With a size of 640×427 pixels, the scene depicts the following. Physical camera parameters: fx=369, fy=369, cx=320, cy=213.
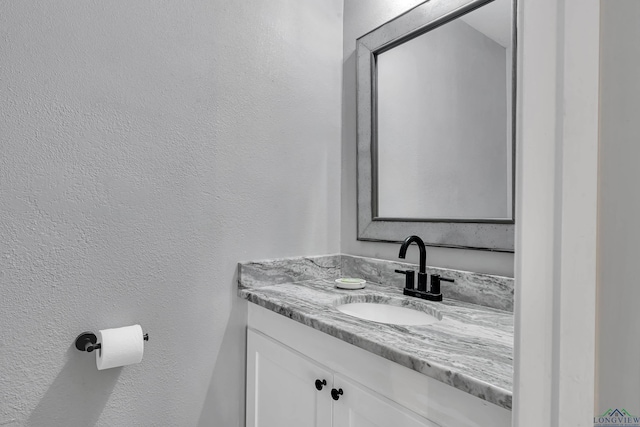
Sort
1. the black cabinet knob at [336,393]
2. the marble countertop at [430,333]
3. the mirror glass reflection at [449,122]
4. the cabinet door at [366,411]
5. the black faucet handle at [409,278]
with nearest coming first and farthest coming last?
the marble countertop at [430,333] < the cabinet door at [366,411] < the black cabinet knob at [336,393] < the mirror glass reflection at [449,122] < the black faucet handle at [409,278]

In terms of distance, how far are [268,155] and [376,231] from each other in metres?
0.54

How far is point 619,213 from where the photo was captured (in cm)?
35

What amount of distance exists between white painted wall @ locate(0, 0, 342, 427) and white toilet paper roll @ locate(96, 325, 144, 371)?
0.24 ft

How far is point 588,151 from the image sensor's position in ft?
1.18

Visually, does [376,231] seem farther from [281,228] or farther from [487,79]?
[487,79]

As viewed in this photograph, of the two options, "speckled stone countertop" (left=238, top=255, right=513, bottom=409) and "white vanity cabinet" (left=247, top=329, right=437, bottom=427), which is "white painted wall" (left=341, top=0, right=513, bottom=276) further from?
"white vanity cabinet" (left=247, top=329, right=437, bottom=427)

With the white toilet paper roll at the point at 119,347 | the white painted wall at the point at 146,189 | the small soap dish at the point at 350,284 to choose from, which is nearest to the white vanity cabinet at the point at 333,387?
the white painted wall at the point at 146,189

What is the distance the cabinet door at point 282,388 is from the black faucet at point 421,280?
17.1 inches

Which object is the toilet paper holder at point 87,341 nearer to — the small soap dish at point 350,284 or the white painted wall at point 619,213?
the small soap dish at point 350,284

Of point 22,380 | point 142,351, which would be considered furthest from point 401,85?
point 22,380

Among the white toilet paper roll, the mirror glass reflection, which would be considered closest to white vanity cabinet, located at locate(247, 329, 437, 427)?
the white toilet paper roll

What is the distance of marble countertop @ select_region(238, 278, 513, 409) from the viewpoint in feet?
2.19

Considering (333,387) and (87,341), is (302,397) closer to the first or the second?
(333,387)

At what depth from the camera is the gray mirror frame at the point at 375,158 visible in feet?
3.87
